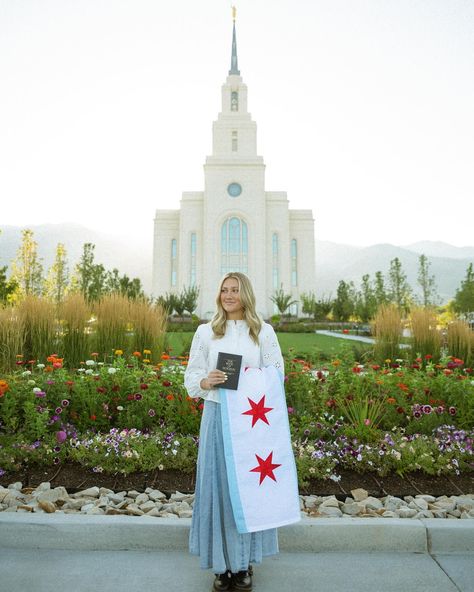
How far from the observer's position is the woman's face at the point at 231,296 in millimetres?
2578

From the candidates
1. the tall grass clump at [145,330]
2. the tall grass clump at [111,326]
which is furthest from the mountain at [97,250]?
the tall grass clump at [111,326]

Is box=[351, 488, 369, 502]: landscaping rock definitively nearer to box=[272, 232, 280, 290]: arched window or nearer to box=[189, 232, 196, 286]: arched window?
box=[189, 232, 196, 286]: arched window

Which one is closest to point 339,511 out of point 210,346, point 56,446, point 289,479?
point 289,479

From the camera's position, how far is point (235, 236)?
39500 mm

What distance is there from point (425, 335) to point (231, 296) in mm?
6003

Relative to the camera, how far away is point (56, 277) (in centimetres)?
3023

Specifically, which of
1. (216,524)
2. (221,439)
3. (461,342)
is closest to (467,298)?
(461,342)

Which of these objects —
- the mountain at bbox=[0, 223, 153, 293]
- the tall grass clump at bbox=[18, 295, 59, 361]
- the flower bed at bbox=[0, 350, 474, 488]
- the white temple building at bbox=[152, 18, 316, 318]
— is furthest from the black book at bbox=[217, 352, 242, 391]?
the mountain at bbox=[0, 223, 153, 293]

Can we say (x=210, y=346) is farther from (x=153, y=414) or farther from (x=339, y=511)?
(x=153, y=414)

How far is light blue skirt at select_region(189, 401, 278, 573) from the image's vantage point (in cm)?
230

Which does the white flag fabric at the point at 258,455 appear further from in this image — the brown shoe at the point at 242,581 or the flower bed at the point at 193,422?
the flower bed at the point at 193,422

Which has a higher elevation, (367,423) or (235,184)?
(235,184)

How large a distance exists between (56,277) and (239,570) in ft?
99.5

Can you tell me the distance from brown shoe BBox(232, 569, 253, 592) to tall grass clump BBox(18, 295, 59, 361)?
4.61m
